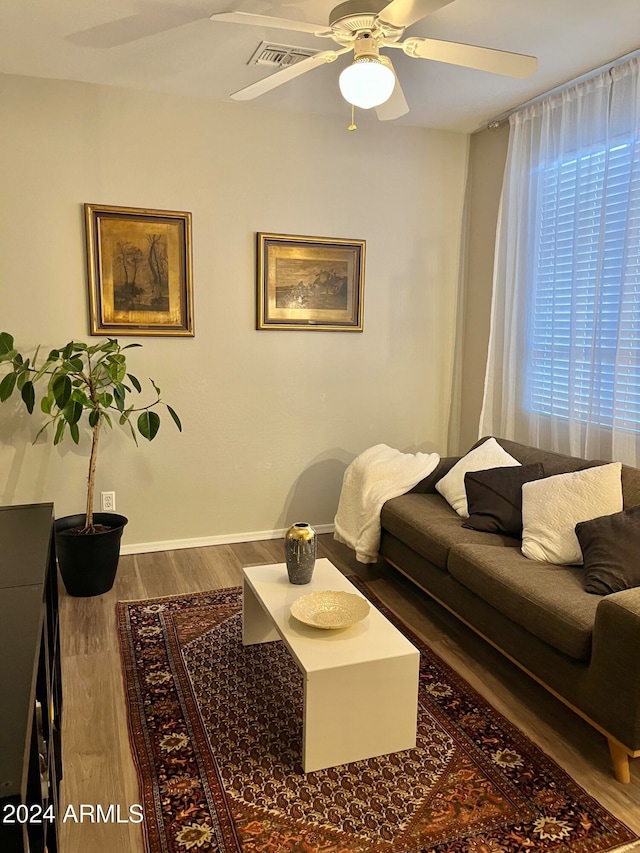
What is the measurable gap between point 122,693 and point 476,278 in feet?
10.9

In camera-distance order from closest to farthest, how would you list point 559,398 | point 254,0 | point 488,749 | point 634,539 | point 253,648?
1. point 488,749
2. point 634,539
3. point 254,0
4. point 253,648
5. point 559,398

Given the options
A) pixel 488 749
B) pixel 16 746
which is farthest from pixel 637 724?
pixel 16 746

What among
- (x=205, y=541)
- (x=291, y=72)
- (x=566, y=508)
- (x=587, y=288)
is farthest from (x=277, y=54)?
(x=205, y=541)

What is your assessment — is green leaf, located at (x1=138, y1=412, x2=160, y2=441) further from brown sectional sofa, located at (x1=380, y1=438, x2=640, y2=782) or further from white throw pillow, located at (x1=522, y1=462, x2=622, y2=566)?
white throw pillow, located at (x1=522, y1=462, x2=622, y2=566)

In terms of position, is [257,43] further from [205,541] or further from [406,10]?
[205,541]

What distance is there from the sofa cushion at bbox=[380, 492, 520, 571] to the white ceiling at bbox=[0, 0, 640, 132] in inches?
84.2

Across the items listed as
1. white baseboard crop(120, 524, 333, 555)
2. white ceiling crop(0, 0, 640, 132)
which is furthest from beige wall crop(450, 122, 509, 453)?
A: white baseboard crop(120, 524, 333, 555)

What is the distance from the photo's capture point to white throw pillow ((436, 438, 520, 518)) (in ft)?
10.4

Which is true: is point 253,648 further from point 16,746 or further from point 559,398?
point 559,398

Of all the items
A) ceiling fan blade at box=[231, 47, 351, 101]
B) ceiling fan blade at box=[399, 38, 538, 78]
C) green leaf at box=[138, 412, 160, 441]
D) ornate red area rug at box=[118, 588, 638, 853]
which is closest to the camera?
ornate red area rug at box=[118, 588, 638, 853]

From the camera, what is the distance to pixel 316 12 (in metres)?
2.54

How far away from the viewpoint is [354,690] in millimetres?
1896

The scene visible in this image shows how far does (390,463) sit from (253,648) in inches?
52.2

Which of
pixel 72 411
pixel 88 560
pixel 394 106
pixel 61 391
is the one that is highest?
pixel 394 106
